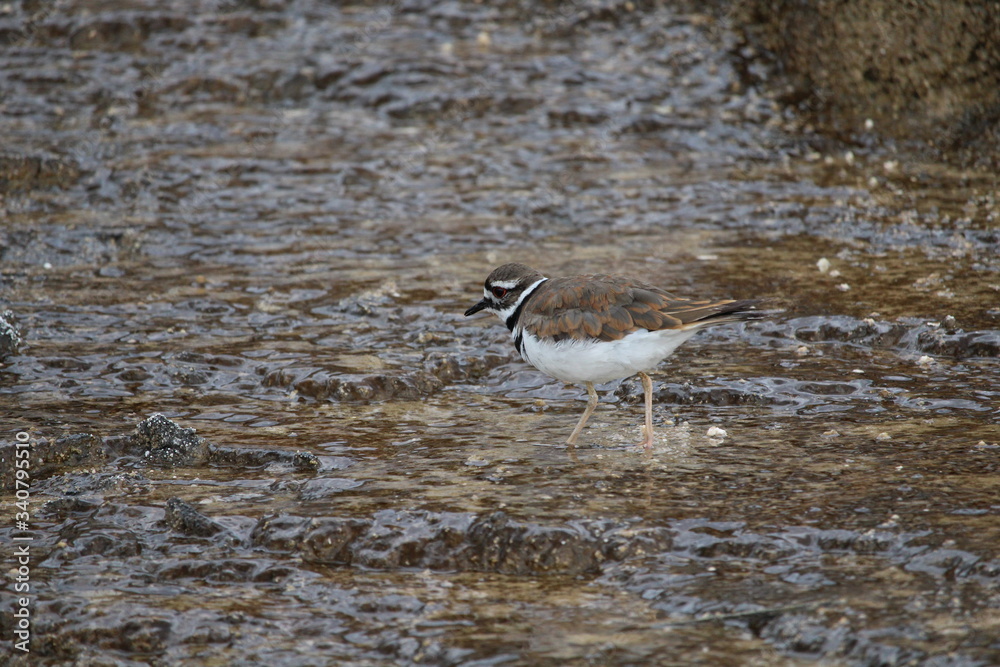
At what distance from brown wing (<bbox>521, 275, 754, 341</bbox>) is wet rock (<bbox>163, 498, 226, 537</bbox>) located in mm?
2364

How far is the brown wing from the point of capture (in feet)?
20.6

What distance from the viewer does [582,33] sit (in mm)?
14492

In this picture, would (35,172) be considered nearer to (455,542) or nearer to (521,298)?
(521,298)

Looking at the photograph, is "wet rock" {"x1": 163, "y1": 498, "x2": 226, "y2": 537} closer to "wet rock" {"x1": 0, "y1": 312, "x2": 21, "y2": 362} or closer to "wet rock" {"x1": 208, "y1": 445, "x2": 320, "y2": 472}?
"wet rock" {"x1": 208, "y1": 445, "x2": 320, "y2": 472}

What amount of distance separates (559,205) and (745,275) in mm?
2784

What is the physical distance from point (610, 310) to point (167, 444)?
301 cm

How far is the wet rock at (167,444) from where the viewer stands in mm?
6520

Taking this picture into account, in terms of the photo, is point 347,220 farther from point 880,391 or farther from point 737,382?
point 880,391

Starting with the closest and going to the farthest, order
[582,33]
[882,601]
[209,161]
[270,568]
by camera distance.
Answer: [882,601]
[270,568]
[209,161]
[582,33]

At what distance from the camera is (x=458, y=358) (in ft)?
26.7

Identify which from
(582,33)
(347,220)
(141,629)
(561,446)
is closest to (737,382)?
(561,446)

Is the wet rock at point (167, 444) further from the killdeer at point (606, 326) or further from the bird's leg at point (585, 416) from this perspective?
the bird's leg at point (585, 416)

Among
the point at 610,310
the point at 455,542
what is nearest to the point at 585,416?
the point at 610,310

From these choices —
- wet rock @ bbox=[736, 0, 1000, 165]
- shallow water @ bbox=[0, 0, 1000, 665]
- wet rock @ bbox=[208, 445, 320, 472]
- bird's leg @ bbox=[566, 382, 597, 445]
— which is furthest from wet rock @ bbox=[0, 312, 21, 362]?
wet rock @ bbox=[736, 0, 1000, 165]
